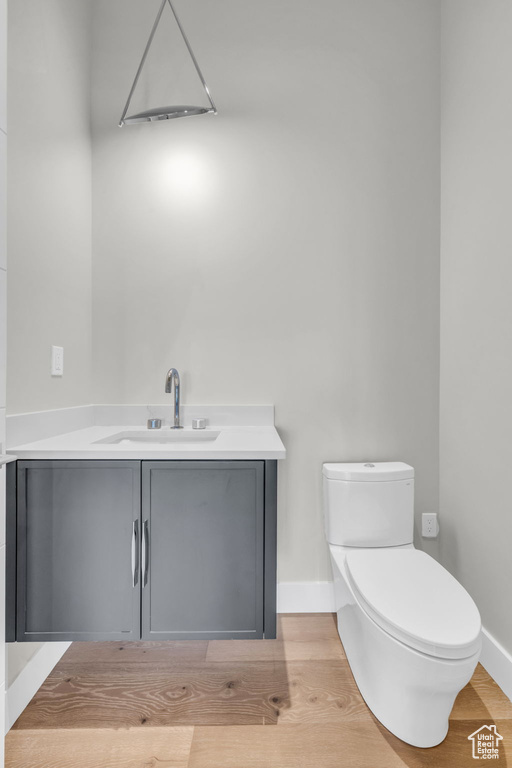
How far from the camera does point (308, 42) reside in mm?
1880

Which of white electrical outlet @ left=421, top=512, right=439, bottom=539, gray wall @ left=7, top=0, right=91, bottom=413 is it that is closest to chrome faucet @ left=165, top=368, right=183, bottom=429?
gray wall @ left=7, top=0, right=91, bottom=413

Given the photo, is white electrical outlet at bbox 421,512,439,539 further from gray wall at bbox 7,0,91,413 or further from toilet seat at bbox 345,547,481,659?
gray wall at bbox 7,0,91,413

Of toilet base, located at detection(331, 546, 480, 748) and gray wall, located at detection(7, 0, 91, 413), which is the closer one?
toilet base, located at detection(331, 546, 480, 748)

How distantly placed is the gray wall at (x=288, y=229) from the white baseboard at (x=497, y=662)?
1.84 ft

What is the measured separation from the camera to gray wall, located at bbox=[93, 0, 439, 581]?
1874mm

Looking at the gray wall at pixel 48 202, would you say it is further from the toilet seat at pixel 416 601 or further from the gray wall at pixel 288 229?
the toilet seat at pixel 416 601

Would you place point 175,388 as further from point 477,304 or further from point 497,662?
point 497,662

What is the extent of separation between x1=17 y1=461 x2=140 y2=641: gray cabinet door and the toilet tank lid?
0.83 metres

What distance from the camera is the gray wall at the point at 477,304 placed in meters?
1.48

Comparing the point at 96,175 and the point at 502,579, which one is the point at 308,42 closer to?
the point at 96,175

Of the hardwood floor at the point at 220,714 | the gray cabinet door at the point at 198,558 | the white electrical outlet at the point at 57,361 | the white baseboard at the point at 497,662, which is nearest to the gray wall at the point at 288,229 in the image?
the white electrical outlet at the point at 57,361

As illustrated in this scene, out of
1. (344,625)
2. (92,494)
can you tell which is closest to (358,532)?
(344,625)

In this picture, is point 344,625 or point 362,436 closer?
point 344,625

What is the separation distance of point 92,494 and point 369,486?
1024mm
